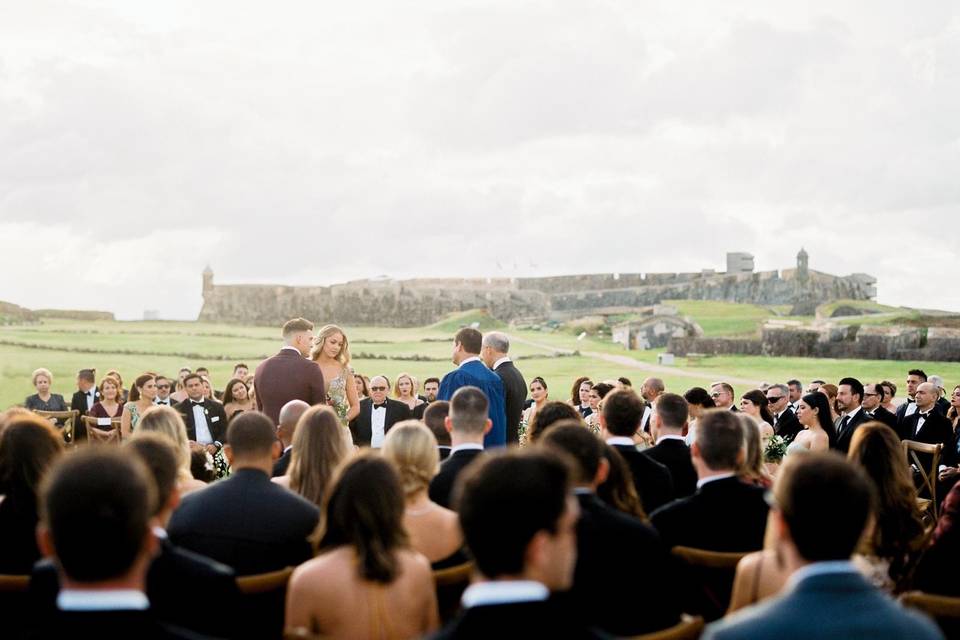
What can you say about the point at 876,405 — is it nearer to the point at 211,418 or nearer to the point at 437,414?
the point at 437,414

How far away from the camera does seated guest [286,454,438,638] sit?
10.5ft

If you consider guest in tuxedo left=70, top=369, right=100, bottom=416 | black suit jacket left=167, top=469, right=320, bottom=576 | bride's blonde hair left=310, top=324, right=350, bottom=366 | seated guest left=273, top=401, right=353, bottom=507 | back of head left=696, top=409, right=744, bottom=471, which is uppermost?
bride's blonde hair left=310, top=324, right=350, bottom=366

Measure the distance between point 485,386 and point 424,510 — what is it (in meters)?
4.21

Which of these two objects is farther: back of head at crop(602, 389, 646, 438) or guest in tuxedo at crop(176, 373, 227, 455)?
guest in tuxedo at crop(176, 373, 227, 455)

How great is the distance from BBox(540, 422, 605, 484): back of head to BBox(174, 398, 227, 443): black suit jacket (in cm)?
725

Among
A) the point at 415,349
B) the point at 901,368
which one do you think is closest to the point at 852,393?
the point at 901,368

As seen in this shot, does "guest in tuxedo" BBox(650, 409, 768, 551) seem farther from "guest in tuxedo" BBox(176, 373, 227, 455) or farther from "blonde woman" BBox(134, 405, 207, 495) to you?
"guest in tuxedo" BBox(176, 373, 227, 455)

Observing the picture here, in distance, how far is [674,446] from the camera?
616 cm

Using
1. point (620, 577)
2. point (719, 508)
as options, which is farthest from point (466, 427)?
point (620, 577)

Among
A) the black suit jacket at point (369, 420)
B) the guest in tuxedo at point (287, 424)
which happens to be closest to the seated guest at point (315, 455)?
the guest in tuxedo at point (287, 424)

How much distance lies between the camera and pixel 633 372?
78.3ft

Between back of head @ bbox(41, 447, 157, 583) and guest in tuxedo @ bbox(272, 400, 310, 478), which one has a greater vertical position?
back of head @ bbox(41, 447, 157, 583)

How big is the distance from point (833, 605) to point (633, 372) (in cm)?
2186

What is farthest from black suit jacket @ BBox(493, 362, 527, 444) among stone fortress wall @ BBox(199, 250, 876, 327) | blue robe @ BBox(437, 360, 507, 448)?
stone fortress wall @ BBox(199, 250, 876, 327)
